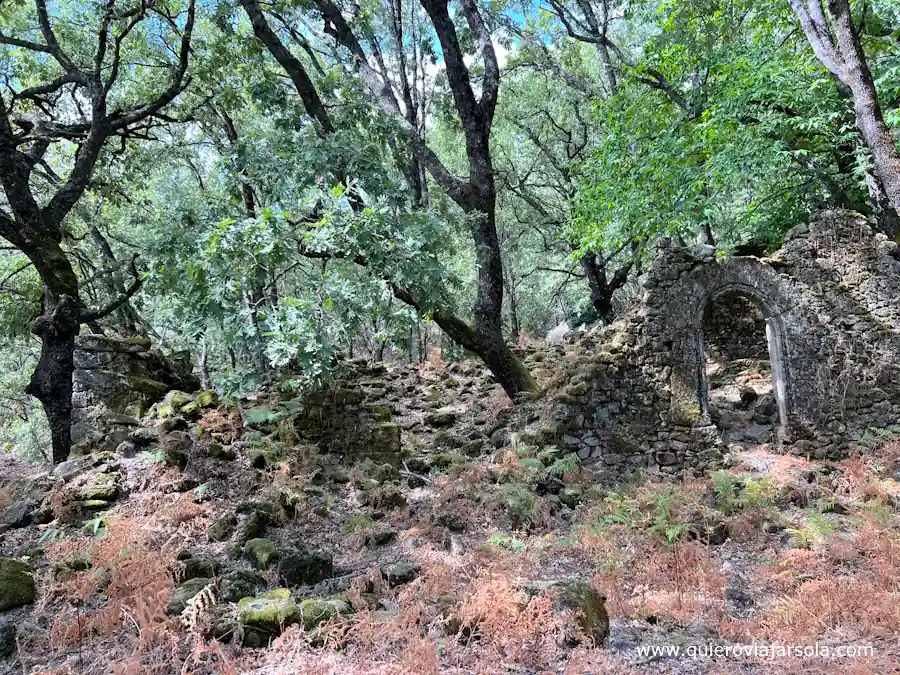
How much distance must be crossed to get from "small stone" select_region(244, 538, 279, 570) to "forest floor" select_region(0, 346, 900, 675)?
0.03 metres

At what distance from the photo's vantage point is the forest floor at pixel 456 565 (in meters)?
3.13

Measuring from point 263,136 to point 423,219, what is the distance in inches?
96.5

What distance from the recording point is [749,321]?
11984 mm

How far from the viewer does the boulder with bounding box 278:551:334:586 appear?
4.17m

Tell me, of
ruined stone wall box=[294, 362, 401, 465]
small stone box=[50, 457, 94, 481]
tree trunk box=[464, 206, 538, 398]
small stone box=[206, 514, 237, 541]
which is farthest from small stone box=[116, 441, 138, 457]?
tree trunk box=[464, 206, 538, 398]

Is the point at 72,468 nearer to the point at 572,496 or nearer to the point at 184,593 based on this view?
the point at 184,593

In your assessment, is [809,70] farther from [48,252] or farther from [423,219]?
[48,252]

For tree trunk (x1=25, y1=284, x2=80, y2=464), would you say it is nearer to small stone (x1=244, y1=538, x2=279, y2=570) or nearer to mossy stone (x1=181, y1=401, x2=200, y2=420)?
mossy stone (x1=181, y1=401, x2=200, y2=420)

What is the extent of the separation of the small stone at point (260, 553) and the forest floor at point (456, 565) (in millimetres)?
34

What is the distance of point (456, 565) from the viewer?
15.3 ft

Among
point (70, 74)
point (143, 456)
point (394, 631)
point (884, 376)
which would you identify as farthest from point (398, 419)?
point (884, 376)

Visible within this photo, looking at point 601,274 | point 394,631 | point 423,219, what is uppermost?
point 601,274

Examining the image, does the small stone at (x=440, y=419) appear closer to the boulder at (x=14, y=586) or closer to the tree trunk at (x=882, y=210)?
the boulder at (x=14, y=586)

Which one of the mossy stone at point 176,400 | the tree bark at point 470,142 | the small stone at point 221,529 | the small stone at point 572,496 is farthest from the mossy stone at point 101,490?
the small stone at point 572,496
